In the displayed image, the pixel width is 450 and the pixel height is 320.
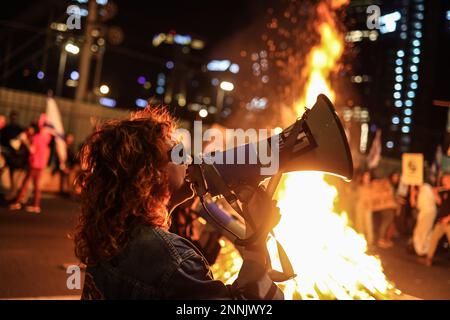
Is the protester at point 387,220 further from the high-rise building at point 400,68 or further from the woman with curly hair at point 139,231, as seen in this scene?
the woman with curly hair at point 139,231

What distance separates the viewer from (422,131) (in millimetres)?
20812

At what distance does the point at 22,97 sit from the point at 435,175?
39.7 feet

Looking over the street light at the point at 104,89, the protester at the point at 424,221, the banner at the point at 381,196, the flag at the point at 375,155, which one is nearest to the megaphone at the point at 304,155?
the protester at the point at 424,221

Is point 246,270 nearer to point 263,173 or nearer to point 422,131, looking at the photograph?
point 263,173

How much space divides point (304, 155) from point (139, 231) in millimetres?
712

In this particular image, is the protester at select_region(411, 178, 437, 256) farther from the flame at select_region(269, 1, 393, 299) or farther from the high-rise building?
the high-rise building

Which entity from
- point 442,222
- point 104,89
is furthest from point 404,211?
point 104,89

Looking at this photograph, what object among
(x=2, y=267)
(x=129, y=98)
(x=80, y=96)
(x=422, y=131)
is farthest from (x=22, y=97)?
(x=129, y=98)

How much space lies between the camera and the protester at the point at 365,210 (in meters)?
10.8

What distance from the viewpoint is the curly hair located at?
1.59 m

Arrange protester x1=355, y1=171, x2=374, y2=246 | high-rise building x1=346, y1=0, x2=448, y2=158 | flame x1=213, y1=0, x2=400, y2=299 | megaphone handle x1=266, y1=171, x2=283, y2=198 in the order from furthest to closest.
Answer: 1. high-rise building x1=346, y1=0, x2=448, y2=158
2. protester x1=355, y1=171, x2=374, y2=246
3. flame x1=213, y1=0, x2=400, y2=299
4. megaphone handle x1=266, y1=171, x2=283, y2=198

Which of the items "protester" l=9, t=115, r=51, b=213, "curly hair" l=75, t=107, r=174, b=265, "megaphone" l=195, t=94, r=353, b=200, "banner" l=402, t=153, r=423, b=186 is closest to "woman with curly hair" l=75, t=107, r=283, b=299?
"curly hair" l=75, t=107, r=174, b=265

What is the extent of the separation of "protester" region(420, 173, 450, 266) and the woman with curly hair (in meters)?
7.20

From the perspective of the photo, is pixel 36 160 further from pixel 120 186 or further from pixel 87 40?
pixel 120 186
